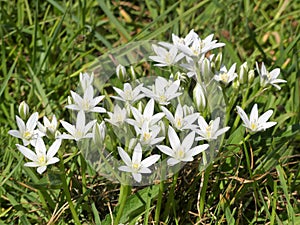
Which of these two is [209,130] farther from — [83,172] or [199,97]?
[83,172]

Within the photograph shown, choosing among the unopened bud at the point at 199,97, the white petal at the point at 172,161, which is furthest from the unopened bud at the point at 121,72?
the white petal at the point at 172,161

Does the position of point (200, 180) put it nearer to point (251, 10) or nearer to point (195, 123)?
point (195, 123)

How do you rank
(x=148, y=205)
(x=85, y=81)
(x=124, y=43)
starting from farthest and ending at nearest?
(x=124, y=43) < (x=85, y=81) < (x=148, y=205)

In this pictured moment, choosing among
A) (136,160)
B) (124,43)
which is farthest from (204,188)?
(124,43)

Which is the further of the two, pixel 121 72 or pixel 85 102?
pixel 121 72

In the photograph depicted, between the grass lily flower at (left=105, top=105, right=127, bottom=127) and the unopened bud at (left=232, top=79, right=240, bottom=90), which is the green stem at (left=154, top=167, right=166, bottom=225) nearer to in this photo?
the grass lily flower at (left=105, top=105, right=127, bottom=127)

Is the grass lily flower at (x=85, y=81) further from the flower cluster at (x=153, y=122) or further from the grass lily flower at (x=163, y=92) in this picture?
the grass lily flower at (x=163, y=92)

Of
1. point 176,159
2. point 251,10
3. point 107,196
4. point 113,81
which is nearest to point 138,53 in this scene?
point 113,81
